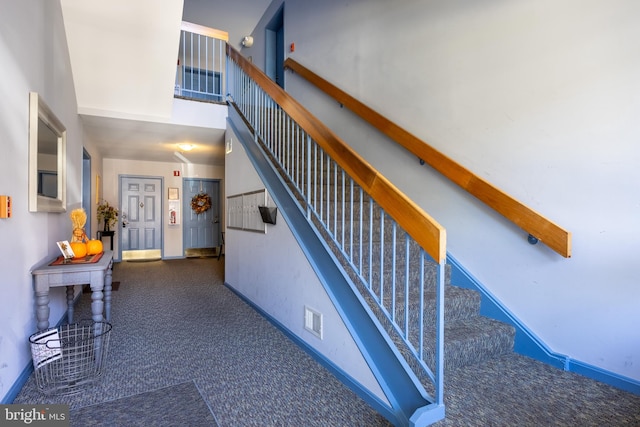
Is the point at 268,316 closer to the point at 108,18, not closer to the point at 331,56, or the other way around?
the point at 108,18

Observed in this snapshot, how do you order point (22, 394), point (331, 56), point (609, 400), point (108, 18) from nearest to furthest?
point (609, 400) → point (22, 394) → point (108, 18) → point (331, 56)

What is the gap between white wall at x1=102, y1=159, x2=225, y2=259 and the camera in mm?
6676

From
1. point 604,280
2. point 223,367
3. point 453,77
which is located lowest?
point 223,367

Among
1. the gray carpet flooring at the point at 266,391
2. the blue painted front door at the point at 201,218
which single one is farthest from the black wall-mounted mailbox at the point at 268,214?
the blue painted front door at the point at 201,218

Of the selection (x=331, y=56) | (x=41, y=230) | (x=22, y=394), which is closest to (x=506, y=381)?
(x=22, y=394)

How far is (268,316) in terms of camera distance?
3.02 meters

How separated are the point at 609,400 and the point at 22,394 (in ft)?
9.95

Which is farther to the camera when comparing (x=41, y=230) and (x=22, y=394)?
(x=41, y=230)

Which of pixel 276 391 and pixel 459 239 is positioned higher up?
pixel 459 239

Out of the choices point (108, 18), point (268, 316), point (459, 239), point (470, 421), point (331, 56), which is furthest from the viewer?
point (331, 56)

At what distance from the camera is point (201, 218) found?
7.53 m

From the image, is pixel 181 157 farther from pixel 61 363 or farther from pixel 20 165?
pixel 61 363

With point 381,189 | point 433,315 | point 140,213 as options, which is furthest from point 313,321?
point 140,213

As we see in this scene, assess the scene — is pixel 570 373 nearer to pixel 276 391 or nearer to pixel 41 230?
pixel 276 391
